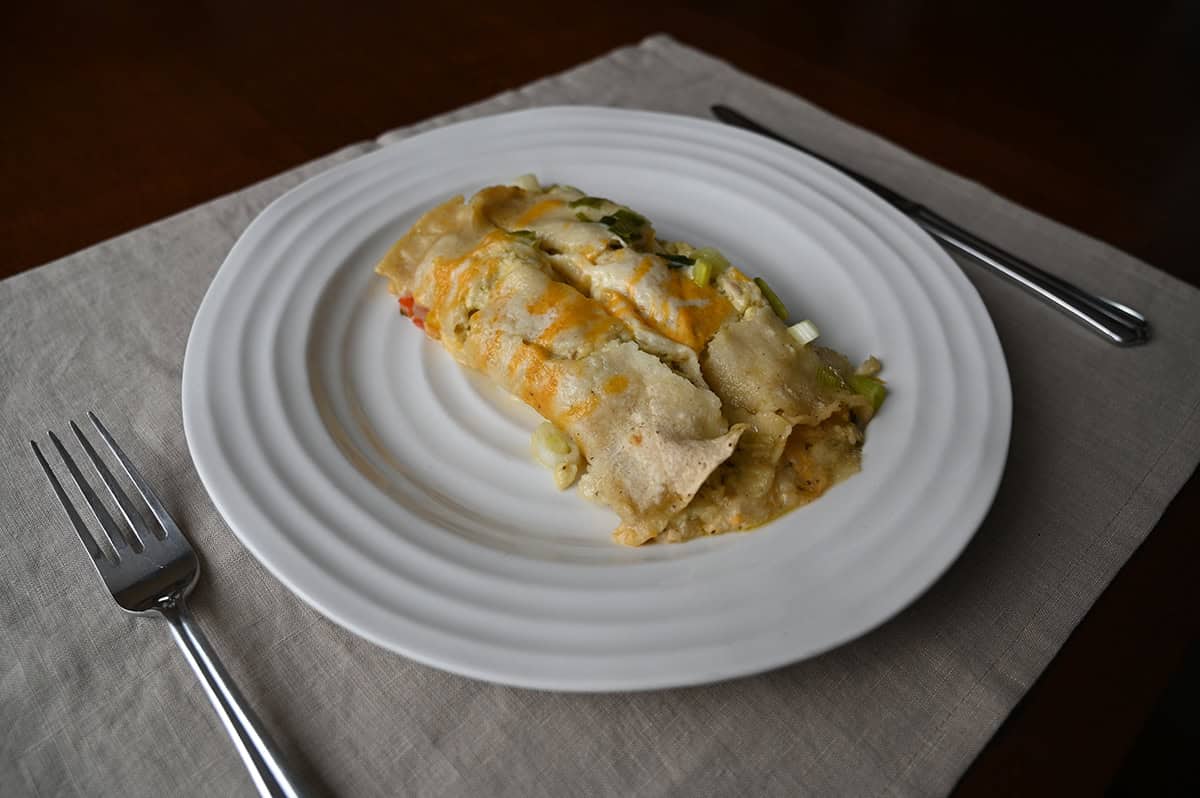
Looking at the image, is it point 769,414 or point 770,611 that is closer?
point 770,611

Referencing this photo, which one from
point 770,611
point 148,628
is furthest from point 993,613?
point 148,628

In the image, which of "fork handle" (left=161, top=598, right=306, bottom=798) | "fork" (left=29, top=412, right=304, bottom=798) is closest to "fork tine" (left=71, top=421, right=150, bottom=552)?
"fork" (left=29, top=412, right=304, bottom=798)

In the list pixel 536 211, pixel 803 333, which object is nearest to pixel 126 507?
pixel 536 211

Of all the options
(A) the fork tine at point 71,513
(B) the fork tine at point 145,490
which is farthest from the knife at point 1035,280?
(A) the fork tine at point 71,513

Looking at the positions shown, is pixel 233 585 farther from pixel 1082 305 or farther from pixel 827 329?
pixel 1082 305

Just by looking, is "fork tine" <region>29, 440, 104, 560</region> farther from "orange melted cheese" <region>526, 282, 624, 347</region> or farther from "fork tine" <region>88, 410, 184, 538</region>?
"orange melted cheese" <region>526, 282, 624, 347</region>

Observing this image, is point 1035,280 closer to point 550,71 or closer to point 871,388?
point 871,388

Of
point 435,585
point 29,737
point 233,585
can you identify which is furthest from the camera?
point 233,585

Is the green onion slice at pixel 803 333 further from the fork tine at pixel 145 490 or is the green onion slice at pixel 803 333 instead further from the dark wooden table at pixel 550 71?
the fork tine at pixel 145 490
